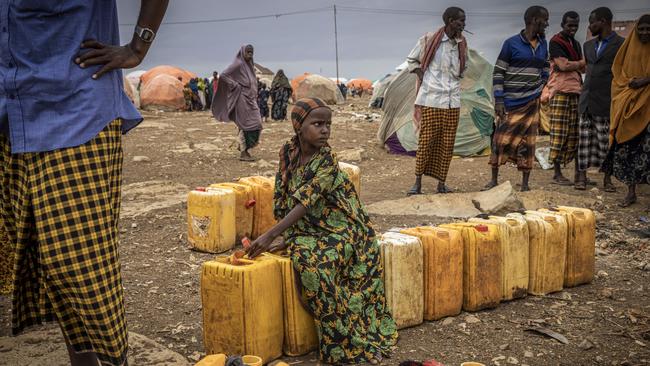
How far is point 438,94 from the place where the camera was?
687cm

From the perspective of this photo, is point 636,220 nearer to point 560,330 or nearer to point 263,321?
point 560,330

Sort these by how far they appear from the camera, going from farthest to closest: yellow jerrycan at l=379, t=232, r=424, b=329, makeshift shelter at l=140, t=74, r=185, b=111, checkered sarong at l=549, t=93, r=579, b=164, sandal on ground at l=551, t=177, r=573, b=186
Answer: makeshift shelter at l=140, t=74, r=185, b=111 < sandal on ground at l=551, t=177, r=573, b=186 < checkered sarong at l=549, t=93, r=579, b=164 < yellow jerrycan at l=379, t=232, r=424, b=329

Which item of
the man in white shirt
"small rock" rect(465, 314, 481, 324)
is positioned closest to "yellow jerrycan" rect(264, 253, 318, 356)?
"small rock" rect(465, 314, 481, 324)

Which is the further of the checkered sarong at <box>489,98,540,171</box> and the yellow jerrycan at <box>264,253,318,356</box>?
the checkered sarong at <box>489,98,540,171</box>

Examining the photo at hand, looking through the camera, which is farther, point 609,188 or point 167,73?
point 167,73

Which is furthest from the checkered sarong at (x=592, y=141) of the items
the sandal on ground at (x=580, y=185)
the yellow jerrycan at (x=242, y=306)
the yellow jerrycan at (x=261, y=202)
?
the yellow jerrycan at (x=242, y=306)

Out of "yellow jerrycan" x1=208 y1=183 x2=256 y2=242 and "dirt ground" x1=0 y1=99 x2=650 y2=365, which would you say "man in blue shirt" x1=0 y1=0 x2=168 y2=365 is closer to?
"dirt ground" x1=0 y1=99 x2=650 y2=365

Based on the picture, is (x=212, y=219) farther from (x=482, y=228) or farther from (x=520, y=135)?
(x=520, y=135)

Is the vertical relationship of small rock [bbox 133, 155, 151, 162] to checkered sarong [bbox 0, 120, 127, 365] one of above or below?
below

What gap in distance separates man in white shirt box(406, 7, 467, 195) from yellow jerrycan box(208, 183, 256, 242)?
249 cm

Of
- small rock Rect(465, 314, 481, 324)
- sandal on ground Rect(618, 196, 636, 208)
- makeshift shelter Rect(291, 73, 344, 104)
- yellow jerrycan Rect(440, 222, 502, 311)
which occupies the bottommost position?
small rock Rect(465, 314, 481, 324)

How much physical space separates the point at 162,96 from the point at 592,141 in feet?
62.9

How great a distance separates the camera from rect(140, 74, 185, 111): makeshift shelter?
2375 cm

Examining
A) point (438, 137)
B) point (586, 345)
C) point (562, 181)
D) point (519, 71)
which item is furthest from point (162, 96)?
point (586, 345)
